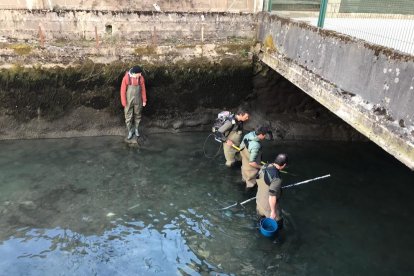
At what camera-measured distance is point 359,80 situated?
6242 mm

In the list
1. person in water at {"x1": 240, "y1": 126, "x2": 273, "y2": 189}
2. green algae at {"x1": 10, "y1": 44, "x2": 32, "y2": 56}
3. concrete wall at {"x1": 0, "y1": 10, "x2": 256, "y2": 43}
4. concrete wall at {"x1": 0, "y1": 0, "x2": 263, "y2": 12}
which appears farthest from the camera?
concrete wall at {"x1": 0, "y1": 0, "x2": 263, "y2": 12}

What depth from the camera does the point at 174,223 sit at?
8.12 meters

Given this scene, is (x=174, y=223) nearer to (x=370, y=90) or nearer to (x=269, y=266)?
(x=269, y=266)

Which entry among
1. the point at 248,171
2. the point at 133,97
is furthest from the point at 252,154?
the point at 133,97

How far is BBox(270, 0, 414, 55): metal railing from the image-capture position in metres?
5.81

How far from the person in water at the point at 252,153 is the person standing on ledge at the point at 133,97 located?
358 cm

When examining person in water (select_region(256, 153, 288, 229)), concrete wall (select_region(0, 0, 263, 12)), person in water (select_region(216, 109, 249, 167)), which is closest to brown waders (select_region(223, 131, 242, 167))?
person in water (select_region(216, 109, 249, 167))

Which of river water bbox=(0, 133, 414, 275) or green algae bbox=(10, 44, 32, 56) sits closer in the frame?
river water bbox=(0, 133, 414, 275)

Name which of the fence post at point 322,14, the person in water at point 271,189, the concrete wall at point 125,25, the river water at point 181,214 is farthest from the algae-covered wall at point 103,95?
the person in water at point 271,189

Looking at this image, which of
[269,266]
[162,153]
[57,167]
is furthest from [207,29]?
[269,266]

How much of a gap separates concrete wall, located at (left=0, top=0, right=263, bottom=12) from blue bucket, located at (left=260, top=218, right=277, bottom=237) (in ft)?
24.6

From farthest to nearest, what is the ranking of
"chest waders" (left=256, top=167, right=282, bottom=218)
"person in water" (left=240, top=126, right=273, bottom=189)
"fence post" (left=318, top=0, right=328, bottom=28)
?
"person in water" (left=240, top=126, right=273, bottom=189), "fence post" (left=318, top=0, right=328, bottom=28), "chest waders" (left=256, top=167, right=282, bottom=218)

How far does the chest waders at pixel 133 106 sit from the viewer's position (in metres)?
10.7

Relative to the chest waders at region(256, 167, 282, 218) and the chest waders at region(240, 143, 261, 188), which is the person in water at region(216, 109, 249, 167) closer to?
the chest waders at region(240, 143, 261, 188)
